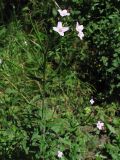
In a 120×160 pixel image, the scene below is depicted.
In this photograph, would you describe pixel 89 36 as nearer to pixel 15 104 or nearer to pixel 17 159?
pixel 15 104

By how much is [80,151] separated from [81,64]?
989mm

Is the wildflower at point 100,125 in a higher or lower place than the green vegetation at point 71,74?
lower

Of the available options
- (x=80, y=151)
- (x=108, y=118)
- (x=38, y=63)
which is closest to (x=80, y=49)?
(x=38, y=63)

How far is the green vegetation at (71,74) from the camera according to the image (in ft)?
10.8

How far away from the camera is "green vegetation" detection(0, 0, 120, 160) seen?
328 cm

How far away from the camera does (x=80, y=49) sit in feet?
12.5

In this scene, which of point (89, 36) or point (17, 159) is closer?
point (17, 159)

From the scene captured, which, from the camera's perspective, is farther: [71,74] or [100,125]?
[71,74]

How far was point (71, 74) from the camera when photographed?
3719 millimetres

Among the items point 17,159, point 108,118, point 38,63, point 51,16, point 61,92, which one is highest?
point 51,16

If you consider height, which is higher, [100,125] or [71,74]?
[71,74]

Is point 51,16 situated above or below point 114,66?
above

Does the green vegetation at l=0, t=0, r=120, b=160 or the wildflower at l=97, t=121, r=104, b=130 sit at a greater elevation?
the green vegetation at l=0, t=0, r=120, b=160

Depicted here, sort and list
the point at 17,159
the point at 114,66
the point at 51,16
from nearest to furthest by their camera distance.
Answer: the point at 17,159 < the point at 114,66 < the point at 51,16
